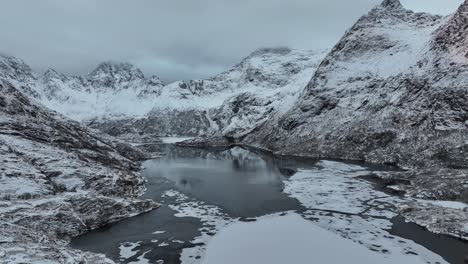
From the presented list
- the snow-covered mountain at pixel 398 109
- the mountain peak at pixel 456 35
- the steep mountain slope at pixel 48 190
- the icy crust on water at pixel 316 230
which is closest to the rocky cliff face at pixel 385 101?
the snow-covered mountain at pixel 398 109

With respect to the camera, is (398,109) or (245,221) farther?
(398,109)

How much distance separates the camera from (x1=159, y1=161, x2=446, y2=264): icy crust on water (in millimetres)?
28797

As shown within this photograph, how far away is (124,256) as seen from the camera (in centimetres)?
2922

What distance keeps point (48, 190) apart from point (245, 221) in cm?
1821

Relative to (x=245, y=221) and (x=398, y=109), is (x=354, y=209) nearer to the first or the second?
(x=245, y=221)

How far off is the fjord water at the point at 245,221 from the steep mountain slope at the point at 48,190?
205 cm

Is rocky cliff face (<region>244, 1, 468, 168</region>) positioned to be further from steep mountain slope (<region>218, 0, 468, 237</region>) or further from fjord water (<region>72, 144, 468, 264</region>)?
fjord water (<region>72, 144, 468, 264</region>)

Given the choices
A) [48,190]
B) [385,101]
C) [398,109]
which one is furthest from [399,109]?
[48,190]

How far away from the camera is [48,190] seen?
39.0 metres

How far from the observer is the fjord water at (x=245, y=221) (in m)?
29.7

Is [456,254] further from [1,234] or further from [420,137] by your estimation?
[420,137]

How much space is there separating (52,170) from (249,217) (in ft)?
68.3

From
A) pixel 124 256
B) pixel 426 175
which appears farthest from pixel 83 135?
pixel 426 175

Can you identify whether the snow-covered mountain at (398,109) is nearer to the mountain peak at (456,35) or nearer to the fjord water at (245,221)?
the mountain peak at (456,35)
